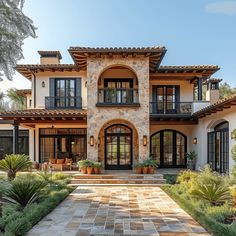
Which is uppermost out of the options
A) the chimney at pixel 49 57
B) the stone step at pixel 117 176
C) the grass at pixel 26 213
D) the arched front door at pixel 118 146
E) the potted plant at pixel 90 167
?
the chimney at pixel 49 57

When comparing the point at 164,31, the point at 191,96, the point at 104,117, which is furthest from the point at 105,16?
the point at 191,96

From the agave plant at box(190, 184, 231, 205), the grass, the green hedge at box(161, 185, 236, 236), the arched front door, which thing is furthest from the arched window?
the grass

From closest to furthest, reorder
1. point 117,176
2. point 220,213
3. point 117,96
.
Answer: point 220,213 → point 117,176 → point 117,96

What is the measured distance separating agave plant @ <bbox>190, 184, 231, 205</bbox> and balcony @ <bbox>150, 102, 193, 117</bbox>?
10913 millimetres

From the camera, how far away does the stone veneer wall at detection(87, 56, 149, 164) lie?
1727 centimetres

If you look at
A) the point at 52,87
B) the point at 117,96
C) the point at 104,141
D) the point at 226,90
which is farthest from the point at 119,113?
the point at 226,90

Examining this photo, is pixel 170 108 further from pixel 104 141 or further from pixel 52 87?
pixel 52 87

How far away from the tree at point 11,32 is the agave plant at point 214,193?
268 inches

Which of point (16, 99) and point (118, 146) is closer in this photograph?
point (118, 146)

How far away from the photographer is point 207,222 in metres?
7.58

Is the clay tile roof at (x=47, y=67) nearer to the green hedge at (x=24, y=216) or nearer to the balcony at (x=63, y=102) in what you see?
the balcony at (x=63, y=102)

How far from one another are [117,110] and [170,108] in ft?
16.9

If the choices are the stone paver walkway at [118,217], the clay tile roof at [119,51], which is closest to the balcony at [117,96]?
the clay tile roof at [119,51]

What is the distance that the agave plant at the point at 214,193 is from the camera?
369 inches
